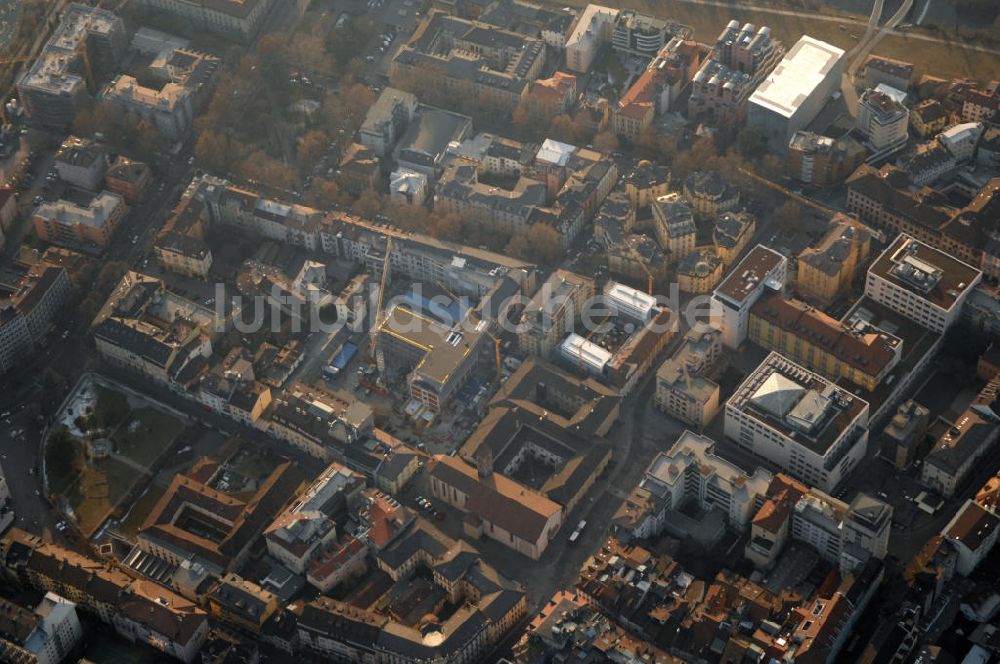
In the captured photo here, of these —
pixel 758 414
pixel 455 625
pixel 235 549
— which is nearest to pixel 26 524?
pixel 235 549

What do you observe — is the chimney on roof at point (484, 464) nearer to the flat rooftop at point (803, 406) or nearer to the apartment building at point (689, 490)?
the apartment building at point (689, 490)

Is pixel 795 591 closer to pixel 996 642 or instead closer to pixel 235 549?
pixel 996 642

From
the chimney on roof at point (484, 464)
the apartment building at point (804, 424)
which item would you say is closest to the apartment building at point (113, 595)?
the chimney on roof at point (484, 464)

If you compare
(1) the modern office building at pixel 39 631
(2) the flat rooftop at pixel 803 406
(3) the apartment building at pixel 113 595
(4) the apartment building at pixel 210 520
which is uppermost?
(2) the flat rooftop at pixel 803 406

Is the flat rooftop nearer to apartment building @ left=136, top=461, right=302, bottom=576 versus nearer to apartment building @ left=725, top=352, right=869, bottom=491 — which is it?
apartment building @ left=725, top=352, right=869, bottom=491

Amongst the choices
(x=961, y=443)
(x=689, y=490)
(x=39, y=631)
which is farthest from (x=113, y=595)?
(x=961, y=443)

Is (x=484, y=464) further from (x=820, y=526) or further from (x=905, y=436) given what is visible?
(x=905, y=436)

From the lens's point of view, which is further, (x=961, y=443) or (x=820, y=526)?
(x=961, y=443)

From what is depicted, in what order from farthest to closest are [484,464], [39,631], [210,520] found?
1. [210,520]
2. [484,464]
3. [39,631]
